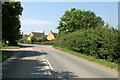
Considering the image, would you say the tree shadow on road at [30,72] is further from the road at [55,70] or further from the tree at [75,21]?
the tree at [75,21]

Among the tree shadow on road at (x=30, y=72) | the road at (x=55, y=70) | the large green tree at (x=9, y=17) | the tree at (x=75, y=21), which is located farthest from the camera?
the tree at (x=75, y=21)

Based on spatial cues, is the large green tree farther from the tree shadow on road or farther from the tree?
the tree

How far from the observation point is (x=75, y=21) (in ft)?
303

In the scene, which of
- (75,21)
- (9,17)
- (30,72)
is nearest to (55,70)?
(30,72)

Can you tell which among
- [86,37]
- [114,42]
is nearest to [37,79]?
[114,42]

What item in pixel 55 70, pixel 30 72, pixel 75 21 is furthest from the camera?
pixel 75 21

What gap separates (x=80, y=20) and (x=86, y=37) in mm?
56878

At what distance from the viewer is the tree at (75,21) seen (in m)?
91.9

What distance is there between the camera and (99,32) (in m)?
28.7

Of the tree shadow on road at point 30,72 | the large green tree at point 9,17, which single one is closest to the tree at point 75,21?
the large green tree at point 9,17

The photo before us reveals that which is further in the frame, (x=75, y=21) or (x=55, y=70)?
(x=75, y=21)

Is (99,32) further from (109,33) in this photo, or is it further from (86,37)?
(86,37)

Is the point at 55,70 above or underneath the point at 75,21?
underneath

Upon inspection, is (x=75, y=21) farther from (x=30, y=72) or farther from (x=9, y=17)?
(x=30, y=72)
